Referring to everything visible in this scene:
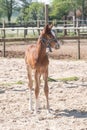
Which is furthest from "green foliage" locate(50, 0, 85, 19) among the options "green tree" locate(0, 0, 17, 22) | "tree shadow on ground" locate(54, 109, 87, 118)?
"tree shadow on ground" locate(54, 109, 87, 118)

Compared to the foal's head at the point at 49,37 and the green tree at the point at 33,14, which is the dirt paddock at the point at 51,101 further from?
the green tree at the point at 33,14

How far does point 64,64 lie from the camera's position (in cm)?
1294

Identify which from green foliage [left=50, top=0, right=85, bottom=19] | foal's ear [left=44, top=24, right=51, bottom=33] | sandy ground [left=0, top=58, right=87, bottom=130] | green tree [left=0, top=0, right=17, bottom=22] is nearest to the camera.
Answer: sandy ground [left=0, top=58, right=87, bottom=130]

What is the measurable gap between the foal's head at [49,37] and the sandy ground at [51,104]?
3.75ft

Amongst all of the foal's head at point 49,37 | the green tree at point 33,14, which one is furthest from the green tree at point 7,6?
the foal's head at point 49,37

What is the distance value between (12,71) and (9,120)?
17.5ft

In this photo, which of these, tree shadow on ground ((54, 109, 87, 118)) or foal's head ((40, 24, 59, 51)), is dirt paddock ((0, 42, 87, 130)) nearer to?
tree shadow on ground ((54, 109, 87, 118))

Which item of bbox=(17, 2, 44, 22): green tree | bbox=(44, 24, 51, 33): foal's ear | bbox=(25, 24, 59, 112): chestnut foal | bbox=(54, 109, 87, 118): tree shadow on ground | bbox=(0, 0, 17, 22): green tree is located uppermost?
bbox=(0, 0, 17, 22): green tree

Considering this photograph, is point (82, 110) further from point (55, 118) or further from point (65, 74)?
point (65, 74)

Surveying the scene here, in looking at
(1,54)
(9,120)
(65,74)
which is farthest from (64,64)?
(9,120)

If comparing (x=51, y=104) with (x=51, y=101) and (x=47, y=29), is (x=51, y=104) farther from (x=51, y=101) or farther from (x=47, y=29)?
(x=47, y=29)

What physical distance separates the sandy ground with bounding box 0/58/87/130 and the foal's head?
1142mm

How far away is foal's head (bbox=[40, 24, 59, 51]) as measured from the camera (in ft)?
21.0

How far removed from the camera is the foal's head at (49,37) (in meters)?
6.39
